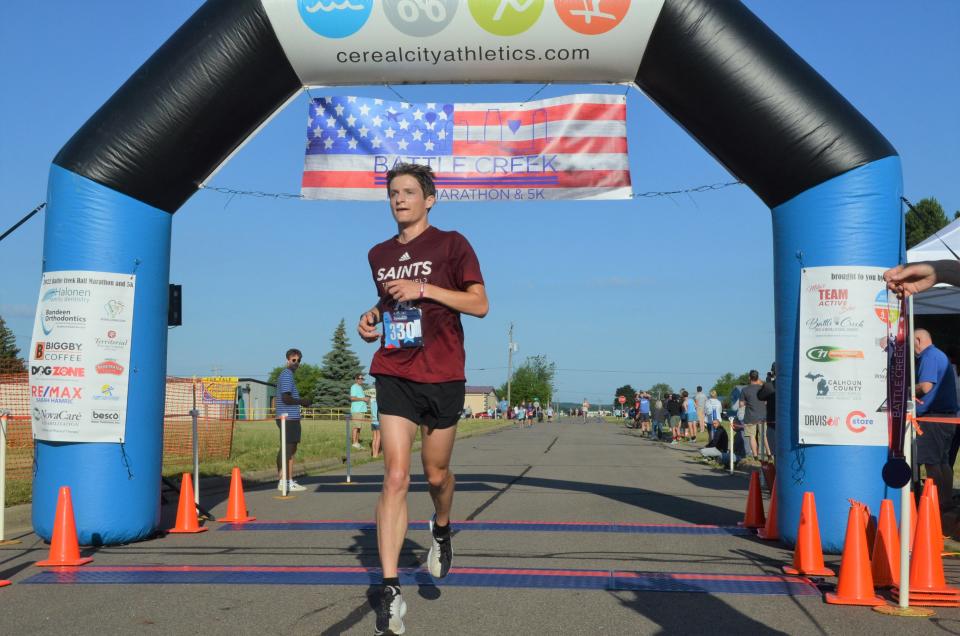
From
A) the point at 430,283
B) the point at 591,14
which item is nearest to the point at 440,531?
the point at 430,283

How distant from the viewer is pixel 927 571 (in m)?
5.64

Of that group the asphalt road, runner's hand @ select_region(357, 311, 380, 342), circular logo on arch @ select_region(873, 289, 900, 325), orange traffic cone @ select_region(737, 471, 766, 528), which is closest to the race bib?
runner's hand @ select_region(357, 311, 380, 342)

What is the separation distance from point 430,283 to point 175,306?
4.87 m

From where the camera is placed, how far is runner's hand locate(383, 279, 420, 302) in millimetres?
4879

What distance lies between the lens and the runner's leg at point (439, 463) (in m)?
5.17

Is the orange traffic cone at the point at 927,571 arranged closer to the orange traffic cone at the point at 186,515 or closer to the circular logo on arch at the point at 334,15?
the orange traffic cone at the point at 186,515

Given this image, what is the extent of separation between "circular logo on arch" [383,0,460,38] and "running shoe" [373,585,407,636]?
18.1 ft

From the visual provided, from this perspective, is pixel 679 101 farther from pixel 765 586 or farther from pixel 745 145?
pixel 765 586

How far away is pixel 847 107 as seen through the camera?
24.9ft

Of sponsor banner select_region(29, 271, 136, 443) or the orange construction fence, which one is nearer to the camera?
sponsor banner select_region(29, 271, 136, 443)

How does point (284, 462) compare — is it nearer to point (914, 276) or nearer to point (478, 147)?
point (478, 147)

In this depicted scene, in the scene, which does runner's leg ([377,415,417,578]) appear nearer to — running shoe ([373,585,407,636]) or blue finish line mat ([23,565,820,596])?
running shoe ([373,585,407,636])

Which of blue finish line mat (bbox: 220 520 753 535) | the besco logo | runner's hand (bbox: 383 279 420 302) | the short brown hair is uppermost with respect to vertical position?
the short brown hair

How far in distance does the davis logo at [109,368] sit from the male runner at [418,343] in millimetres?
3507
